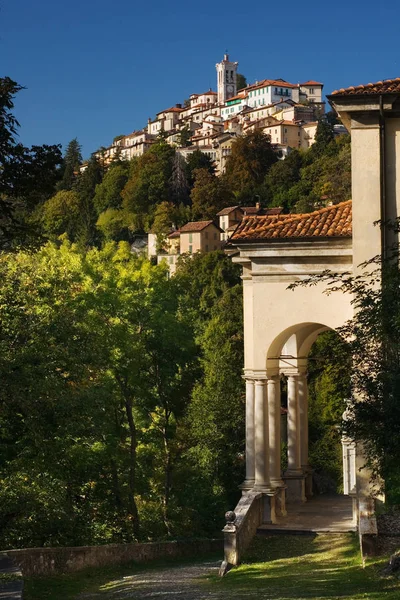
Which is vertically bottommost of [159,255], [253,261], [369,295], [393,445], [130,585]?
[130,585]

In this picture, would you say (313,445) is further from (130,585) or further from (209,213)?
(209,213)

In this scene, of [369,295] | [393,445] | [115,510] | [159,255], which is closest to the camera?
[393,445]

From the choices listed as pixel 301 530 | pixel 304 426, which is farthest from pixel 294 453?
pixel 301 530

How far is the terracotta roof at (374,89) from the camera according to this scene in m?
21.1

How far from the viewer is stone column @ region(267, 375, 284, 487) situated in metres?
23.5

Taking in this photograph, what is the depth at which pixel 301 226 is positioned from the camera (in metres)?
22.8

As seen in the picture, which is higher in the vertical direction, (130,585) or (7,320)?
(7,320)

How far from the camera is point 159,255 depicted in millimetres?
144750

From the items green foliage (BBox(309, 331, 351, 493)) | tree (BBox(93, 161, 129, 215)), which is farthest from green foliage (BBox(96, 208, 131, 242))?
green foliage (BBox(309, 331, 351, 493))

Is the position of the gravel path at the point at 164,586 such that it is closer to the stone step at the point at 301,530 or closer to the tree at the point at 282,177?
the stone step at the point at 301,530

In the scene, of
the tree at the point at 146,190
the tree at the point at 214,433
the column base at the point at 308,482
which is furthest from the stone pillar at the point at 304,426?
the tree at the point at 146,190

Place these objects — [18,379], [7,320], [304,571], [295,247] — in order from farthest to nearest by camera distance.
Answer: [7,320], [295,247], [18,379], [304,571]

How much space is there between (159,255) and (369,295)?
131 m

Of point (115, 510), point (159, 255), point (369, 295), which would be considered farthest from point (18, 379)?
point (159, 255)
